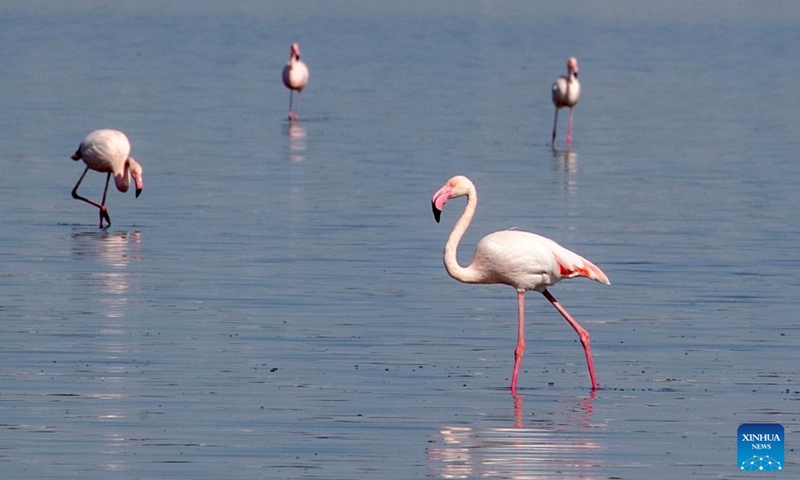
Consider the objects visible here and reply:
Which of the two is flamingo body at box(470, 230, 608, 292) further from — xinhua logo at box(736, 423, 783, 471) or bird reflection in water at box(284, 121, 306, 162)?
bird reflection in water at box(284, 121, 306, 162)

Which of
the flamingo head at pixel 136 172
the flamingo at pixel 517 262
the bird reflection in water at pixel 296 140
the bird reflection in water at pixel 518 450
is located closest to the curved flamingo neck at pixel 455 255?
the flamingo at pixel 517 262

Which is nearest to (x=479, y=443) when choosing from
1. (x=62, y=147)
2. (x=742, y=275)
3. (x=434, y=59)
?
(x=742, y=275)

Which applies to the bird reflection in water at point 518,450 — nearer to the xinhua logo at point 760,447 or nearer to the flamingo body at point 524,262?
the xinhua logo at point 760,447

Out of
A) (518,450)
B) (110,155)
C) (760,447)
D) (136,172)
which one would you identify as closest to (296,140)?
(110,155)

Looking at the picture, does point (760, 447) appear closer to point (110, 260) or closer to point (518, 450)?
point (518, 450)

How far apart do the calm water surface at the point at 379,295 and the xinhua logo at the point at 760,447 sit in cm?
8

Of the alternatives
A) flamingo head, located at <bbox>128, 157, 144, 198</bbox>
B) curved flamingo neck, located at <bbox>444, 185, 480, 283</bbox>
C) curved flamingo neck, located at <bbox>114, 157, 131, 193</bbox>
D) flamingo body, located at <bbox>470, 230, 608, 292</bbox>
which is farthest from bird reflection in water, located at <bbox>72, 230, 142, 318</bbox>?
flamingo body, located at <bbox>470, 230, 608, 292</bbox>

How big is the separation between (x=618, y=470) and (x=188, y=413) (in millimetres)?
2301

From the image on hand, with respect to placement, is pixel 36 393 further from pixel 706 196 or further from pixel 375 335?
pixel 706 196

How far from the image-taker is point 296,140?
92.6ft

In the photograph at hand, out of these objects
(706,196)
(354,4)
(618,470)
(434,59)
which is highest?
(354,4)

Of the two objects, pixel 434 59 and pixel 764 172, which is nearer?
pixel 764 172

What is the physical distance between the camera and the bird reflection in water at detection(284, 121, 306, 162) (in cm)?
2552

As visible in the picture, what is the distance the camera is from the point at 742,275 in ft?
50.2
